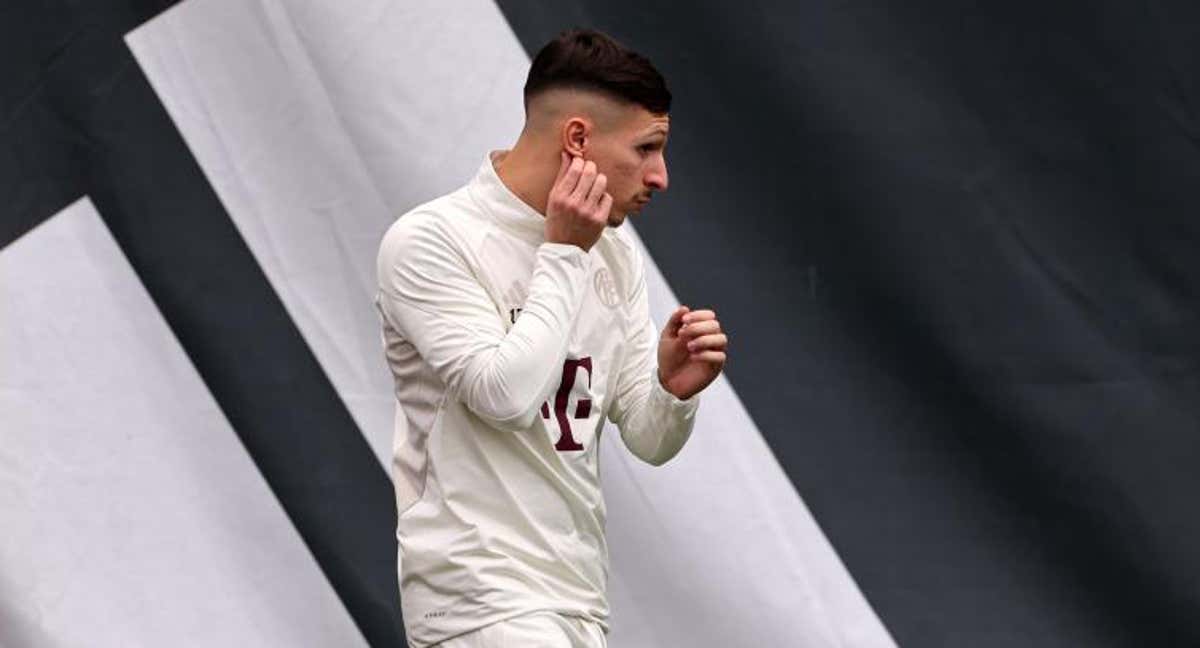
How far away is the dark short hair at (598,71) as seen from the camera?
2979 millimetres

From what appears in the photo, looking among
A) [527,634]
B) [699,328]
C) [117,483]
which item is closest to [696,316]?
[699,328]

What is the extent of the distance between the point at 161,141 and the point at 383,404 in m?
0.62

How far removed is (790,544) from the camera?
4.12 metres

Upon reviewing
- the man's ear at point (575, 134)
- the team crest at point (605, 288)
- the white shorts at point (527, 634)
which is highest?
the man's ear at point (575, 134)

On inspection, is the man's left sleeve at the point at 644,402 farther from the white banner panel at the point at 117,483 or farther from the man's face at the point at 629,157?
the white banner panel at the point at 117,483

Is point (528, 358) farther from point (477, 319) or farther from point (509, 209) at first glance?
point (509, 209)

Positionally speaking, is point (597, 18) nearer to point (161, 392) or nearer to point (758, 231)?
point (758, 231)

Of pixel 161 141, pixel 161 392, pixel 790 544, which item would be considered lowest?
pixel 790 544

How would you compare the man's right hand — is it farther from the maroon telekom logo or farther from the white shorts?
the white shorts

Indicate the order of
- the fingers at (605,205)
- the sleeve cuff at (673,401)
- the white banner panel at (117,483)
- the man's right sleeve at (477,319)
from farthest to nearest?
the white banner panel at (117,483) → the sleeve cuff at (673,401) → the fingers at (605,205) → the man's right sleeve at (477,319)

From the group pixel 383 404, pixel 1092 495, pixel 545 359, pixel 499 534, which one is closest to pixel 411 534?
pixel 499 534

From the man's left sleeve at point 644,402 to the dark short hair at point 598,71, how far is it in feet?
0.91

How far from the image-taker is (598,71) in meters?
2.98

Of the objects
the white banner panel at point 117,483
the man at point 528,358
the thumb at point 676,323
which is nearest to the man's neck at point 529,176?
the man at point 528,358
